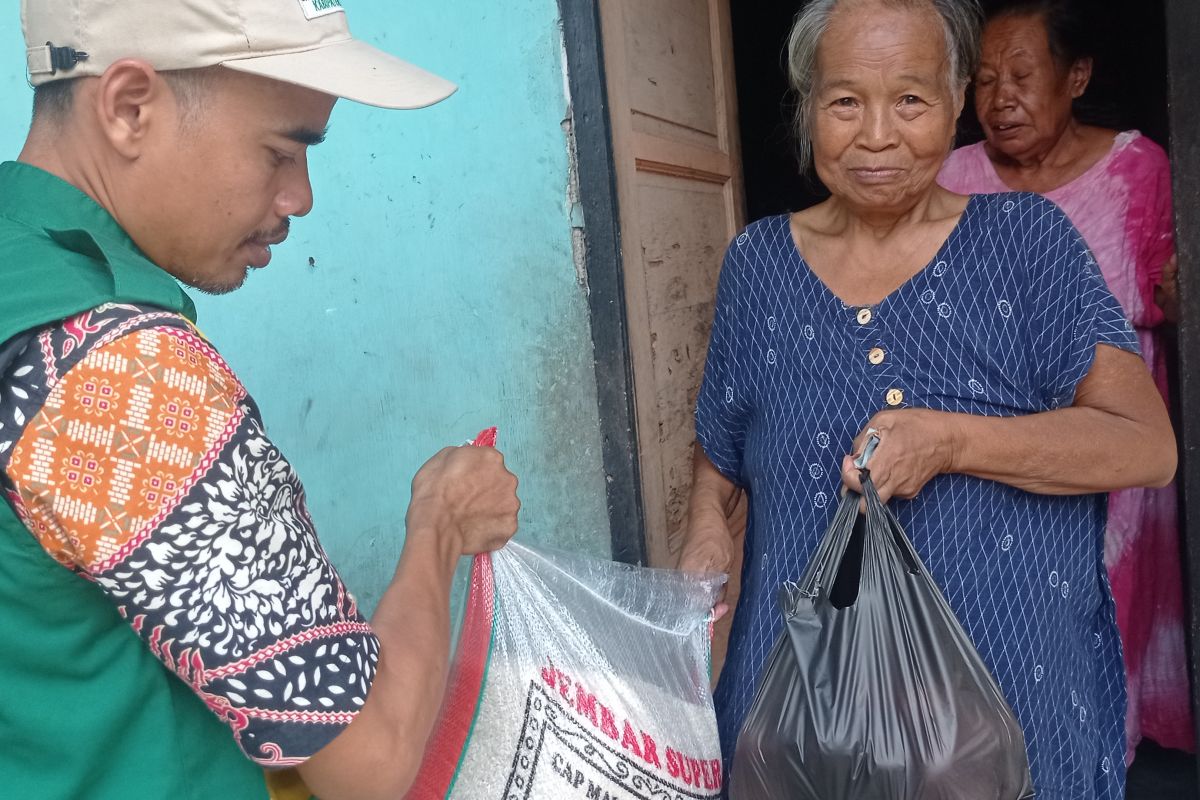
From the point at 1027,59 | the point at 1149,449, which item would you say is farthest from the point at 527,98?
the point at 1149,449

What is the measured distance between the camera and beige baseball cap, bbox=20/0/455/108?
96cm

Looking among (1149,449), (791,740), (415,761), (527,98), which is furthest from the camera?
(527,98)

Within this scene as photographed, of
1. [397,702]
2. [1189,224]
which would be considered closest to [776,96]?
[1189,224]

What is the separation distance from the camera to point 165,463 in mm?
873

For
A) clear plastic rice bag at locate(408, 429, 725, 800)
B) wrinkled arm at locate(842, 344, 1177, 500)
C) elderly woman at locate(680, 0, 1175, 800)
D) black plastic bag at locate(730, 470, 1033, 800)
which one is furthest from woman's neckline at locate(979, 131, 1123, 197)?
clear plastic rice bag at locate(408, 429, 725, 800)

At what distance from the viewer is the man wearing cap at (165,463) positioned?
86cm

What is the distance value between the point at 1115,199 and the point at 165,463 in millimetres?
2486

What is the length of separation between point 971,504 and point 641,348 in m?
1.06

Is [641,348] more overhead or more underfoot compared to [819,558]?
more overhead

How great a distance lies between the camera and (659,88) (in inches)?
104

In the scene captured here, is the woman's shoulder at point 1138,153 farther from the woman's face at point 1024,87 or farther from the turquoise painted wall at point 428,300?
the turquoise painted wall at point 428,300

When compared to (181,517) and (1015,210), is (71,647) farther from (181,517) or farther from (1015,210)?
(1015,210)

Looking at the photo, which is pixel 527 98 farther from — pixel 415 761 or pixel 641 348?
pixel 415 761

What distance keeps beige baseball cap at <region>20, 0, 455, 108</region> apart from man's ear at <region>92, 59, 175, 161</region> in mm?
15
